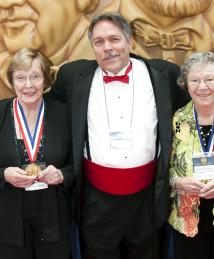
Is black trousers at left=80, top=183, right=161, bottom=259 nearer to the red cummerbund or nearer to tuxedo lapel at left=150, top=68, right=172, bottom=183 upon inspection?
the red cummerbund

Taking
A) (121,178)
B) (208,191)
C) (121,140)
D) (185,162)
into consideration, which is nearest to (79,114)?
(121,140)

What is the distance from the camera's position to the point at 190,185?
64.9 inches

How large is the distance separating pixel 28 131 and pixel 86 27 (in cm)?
81

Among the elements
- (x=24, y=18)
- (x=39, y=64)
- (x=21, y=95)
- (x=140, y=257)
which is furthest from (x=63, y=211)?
(x=24, y=18)

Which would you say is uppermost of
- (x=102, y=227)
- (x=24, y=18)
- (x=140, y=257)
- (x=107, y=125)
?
(x=24, y=18)

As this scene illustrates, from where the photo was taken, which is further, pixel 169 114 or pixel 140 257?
pixel 140 257

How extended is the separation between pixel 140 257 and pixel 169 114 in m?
0.70

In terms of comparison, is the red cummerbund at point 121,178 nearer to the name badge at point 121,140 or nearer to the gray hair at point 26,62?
the name badge at point 121,140

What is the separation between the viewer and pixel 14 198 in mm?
1735

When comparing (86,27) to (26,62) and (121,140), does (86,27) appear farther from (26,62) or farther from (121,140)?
(121,140)

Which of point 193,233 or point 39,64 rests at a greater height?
point 39,64

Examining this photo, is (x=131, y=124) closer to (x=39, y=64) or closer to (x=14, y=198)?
(x=39, y=64)

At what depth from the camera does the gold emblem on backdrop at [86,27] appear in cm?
221

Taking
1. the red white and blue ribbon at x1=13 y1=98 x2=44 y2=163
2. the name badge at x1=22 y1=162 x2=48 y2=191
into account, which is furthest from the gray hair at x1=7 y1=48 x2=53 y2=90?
the name badge at x1=22 y1=162 x2=48 y2=191
